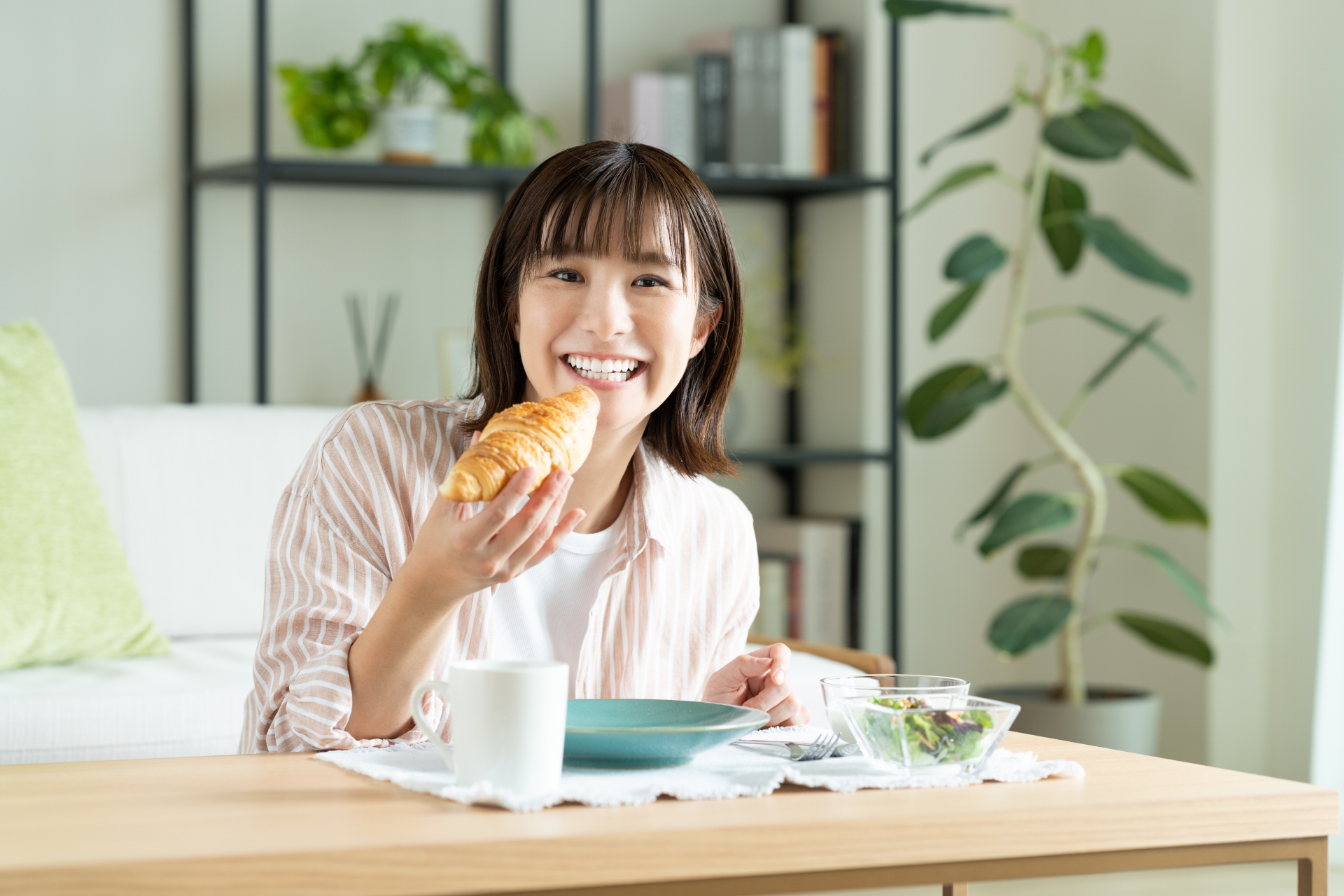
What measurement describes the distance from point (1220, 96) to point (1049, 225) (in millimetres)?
425

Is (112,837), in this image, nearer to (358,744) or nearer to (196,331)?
(358,744)

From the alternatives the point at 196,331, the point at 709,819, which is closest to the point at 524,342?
the point at 709,819

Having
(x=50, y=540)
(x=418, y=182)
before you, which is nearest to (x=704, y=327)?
(x=50, y=540)

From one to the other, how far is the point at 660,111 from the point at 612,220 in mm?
2132

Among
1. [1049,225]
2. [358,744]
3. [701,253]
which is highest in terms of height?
[1049,225]

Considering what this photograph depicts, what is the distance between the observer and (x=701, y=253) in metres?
1.40

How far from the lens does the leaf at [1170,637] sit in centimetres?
291

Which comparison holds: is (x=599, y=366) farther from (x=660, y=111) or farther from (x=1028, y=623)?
(x=660, y=111)

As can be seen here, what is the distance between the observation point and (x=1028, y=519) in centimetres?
295

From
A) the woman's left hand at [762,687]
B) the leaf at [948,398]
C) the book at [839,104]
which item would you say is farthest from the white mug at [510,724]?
the book at [839,104]

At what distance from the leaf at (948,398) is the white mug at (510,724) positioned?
2.21m

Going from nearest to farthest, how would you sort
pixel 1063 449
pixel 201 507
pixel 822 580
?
pixel 201 507 < pixel 1063 449 < pixel 822 580

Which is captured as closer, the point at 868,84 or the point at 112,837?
the point at 112,837

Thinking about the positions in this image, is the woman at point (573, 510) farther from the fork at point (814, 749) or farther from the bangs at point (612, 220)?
the fork at point (814, 749)
